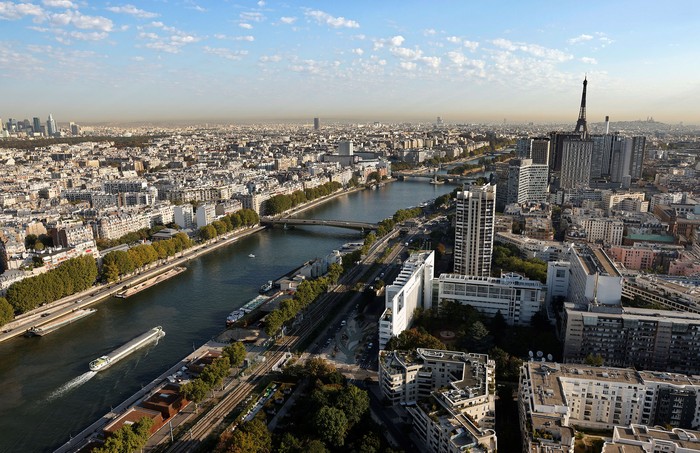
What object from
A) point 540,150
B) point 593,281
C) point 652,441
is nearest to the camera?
point 652,441

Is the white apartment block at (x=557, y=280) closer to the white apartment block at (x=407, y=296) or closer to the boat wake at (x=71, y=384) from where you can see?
the white apartment block at (x=407, y=296)

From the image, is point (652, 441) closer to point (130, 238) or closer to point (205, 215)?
point (130, 238)

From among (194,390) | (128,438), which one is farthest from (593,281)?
(128,438)

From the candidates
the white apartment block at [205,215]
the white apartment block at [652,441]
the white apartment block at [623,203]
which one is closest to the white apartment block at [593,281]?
the white apartment block at [652,441]

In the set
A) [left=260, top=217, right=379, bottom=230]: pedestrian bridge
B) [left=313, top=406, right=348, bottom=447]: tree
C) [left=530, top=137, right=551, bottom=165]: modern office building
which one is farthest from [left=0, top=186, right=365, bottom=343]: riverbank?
[left=530, top=137, right=551, bottom=165]: modern office building

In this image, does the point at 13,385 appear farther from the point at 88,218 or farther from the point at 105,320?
the point at 88,218

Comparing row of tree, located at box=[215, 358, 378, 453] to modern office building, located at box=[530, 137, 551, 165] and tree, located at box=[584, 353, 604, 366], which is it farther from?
modern office building, located at box=[530, 137, 551, 165]
